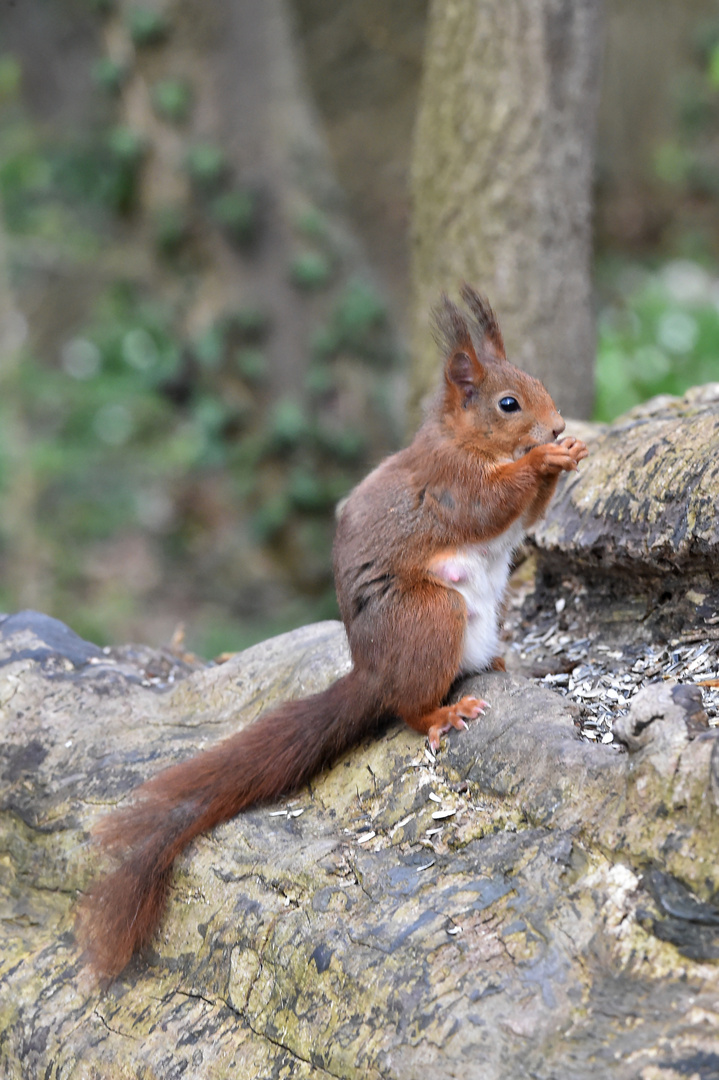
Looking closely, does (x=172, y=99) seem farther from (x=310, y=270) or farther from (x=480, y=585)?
(x=480, y=585)

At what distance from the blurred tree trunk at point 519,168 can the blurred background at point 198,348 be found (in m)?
1.15

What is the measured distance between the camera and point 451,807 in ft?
5.87

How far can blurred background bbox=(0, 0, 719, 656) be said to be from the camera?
537cm

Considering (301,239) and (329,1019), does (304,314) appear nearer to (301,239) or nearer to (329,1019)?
(301,239)

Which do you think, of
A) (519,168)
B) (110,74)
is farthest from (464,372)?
(110,74)

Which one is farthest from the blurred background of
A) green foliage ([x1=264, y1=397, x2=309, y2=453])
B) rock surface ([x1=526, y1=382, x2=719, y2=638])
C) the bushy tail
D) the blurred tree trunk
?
the bushy tail

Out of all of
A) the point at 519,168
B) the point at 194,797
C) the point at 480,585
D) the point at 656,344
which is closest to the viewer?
the point at 194,797

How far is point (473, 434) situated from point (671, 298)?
554 cm

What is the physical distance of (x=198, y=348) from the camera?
19.8ft

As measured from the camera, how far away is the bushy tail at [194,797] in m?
1.85

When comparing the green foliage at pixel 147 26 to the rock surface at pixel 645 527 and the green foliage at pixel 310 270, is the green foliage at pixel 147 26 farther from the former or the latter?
the rock surface at pixel 645 527

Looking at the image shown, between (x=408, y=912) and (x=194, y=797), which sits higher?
(x=194, y=797)

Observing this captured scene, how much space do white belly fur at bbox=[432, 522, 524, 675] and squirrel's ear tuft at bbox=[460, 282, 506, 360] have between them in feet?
1.27

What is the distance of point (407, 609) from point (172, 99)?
4.62 meters
